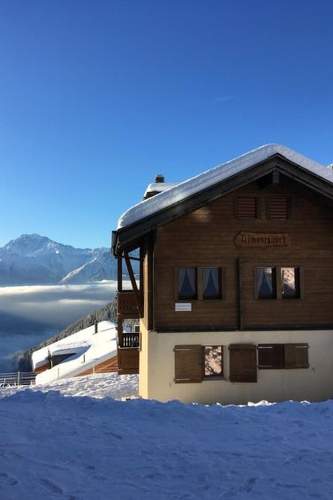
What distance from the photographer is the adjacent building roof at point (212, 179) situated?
13.9 m

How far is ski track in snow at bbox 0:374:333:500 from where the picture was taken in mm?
5793

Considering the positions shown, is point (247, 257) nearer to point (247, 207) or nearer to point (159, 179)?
point (247, 207)

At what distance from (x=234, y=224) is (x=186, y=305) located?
3.24 m

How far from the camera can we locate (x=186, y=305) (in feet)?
48.3

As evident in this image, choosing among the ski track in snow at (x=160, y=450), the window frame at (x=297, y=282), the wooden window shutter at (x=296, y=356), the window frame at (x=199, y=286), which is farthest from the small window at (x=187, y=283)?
the ski track in snow at (x=160, y=450)

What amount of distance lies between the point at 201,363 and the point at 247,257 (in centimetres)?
391

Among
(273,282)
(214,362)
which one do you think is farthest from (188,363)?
(273,282)

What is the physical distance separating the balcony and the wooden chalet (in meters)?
1.53

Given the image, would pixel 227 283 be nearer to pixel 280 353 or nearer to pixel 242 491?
pixel 280 353

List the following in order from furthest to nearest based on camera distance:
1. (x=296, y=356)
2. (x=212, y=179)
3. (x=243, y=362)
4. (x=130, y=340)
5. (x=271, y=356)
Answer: (x=130, y=340)
(x=271, y=356)
(x=296, y=356)
(x=243, y=362)
(x=212, y=179)

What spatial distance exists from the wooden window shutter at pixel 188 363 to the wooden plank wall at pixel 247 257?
0.73 metres

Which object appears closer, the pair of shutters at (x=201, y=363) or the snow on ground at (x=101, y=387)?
the pair of shutters at (x=201, y=363)

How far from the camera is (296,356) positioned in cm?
1478

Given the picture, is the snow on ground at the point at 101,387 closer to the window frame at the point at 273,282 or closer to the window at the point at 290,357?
the window at the point at 290,357
